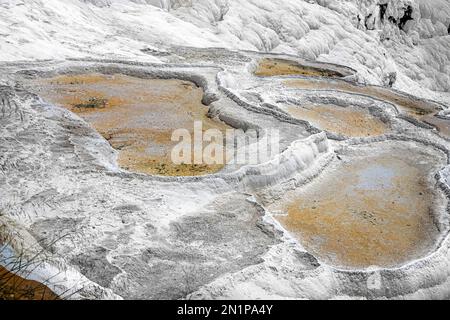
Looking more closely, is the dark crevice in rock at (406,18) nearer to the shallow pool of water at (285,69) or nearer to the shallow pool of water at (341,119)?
the shallow pool of water at (285,69)

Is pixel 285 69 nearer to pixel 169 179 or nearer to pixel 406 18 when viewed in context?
pixel 169 179

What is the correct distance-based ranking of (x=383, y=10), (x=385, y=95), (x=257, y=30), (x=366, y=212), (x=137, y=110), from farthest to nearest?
1. (x=383, y=10)
2. (x=257, y=30)
3. (x=385, y=95)
4. (x=137, y=110)
5. (x=366, y=212)

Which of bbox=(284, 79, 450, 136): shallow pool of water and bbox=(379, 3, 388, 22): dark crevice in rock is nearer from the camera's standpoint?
bbox=(284, 79, 450, 136): shallow pool of water

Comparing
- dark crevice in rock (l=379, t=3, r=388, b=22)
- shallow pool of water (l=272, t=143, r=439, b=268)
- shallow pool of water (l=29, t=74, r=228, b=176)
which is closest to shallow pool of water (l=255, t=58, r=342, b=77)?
shallow pool of water (l=29, t=74, r=228, b=176)

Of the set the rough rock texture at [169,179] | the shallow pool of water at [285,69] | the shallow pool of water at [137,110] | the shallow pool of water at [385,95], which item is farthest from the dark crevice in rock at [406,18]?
the shallow pool of water at [137,110]

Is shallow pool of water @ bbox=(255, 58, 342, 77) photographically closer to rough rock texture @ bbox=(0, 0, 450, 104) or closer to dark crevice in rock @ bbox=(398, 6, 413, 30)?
rough rock texture @ bbox=(0, 0, 450, 104)

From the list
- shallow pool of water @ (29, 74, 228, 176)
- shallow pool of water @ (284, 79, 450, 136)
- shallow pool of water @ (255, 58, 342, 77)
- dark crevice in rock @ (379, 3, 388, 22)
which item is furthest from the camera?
dark crevice in rock @ (379, 3, 388, 22)

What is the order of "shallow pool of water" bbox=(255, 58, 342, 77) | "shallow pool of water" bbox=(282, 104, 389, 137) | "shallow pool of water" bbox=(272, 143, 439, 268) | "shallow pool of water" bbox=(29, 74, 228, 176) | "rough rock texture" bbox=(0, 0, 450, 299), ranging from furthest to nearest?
"shallow pool of water" bbox=(255, 58, 342, 77) < "shallow pool of water" bbox=(282, 104, 389, 137) < "shallow pool of water" bbox=(29, 74, 228, 176) < "shallow pool of water" bbox=(272, 143, 439, 268) < "rough rock texture" bbox=(0, 0, 450, 299)

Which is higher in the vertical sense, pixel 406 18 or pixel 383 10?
pixel 383 10

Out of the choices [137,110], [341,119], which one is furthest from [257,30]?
[137,110]

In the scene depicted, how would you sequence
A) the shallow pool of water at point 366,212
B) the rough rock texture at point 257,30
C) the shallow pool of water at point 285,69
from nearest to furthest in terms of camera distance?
the shallow pool of water at point 366,212, the rough rock texture at point 257,30, the shallow pool of water at point 285,69

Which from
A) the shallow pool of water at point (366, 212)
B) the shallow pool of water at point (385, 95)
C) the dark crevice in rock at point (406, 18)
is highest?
the shallow pool of water at point (366, 212)

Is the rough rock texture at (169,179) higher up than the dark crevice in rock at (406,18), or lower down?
higher up

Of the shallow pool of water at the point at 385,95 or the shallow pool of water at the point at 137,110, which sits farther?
the shallow pool of water at the point at 385,95
